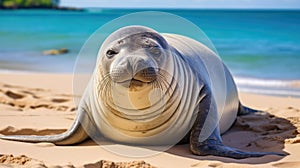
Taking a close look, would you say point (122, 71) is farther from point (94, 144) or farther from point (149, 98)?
point (94, 144)

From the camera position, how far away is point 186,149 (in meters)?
3.78

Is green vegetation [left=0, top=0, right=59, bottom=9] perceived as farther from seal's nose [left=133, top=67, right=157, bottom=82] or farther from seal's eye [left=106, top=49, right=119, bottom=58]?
seal's nose [left=133, top=67, right=157, bottom=82]

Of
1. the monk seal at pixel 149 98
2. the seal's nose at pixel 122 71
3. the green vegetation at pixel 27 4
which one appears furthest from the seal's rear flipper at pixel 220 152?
the green vegetation at pixel 27 4

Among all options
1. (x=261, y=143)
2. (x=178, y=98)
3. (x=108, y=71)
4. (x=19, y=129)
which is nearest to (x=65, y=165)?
(x=108, y=71)

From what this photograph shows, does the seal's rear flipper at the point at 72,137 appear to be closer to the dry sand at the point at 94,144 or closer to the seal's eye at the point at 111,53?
the dry sand at the point at 94,144

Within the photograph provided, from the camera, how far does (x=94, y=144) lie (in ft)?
12.9

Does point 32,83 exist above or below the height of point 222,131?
below

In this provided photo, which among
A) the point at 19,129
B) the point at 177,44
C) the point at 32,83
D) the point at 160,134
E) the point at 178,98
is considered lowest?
the point at 32,83

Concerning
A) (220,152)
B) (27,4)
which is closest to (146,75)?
(220,152)

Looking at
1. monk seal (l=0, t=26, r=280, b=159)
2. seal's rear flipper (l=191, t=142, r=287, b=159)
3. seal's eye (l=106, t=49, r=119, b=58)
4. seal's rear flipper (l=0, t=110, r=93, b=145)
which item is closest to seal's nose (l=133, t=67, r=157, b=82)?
monk seal (l=0, t=26, r=280, b=159)

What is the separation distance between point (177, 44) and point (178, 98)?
2.00ft

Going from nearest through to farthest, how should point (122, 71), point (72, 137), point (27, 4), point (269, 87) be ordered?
point (122, 71), point (72, 137), point (269, 87), point (27, 4)

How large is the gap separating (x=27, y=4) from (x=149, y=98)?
260ft

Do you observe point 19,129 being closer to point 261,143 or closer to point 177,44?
point 177,44
